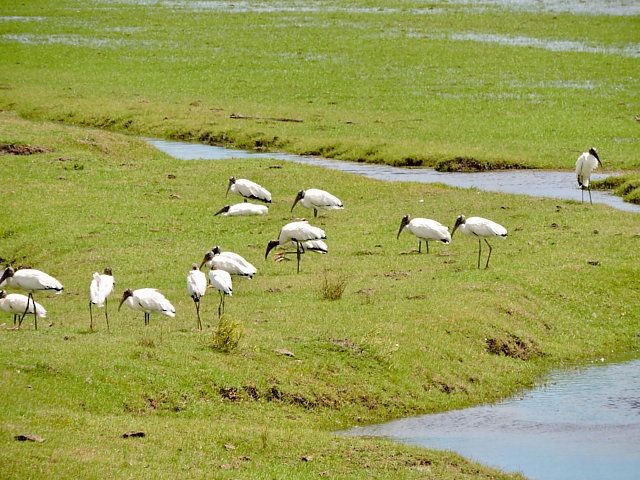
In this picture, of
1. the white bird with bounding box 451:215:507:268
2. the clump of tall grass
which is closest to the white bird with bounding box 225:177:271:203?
the white bird with bounding box 451:215:507:268

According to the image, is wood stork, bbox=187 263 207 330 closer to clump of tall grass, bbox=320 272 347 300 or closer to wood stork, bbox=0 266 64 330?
wood stork, bbox=0 266 64 330

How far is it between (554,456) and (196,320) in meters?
7.62

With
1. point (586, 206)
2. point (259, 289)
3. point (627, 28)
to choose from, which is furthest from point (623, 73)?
point (259, 289)

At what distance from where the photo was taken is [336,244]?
29781mm

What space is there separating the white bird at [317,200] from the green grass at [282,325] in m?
0.70

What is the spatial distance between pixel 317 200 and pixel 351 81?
27302mm

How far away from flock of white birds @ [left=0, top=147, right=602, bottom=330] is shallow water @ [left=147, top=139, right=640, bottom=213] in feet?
4.07

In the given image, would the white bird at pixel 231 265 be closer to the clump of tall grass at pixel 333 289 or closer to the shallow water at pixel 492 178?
the clump of tall grass at pixel 333 289

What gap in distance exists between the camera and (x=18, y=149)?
133 feet

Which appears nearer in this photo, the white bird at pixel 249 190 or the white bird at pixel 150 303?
the white bird at pixel 150 303

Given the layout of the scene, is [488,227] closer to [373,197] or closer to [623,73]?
[373,197]

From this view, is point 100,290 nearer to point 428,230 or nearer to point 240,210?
point 428,230

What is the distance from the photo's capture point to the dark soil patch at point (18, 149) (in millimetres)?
40375

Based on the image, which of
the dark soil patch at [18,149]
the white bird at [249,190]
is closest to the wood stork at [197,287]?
the white bird at [249,190]
